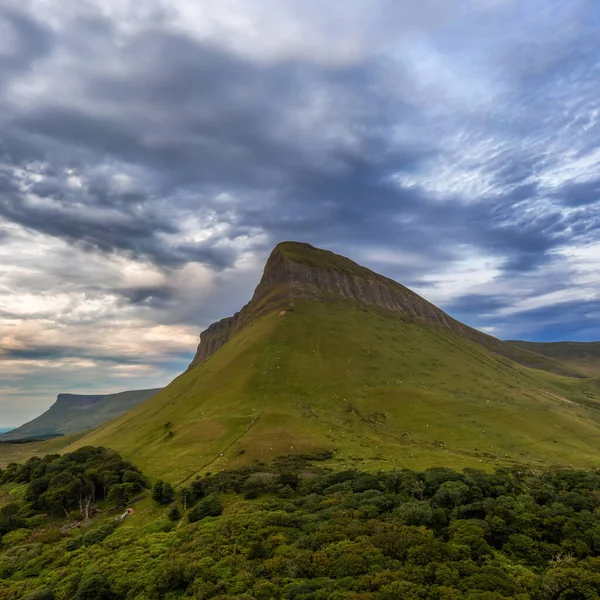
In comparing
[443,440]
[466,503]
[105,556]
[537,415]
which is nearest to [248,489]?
[105,556]

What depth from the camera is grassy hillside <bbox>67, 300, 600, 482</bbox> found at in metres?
111

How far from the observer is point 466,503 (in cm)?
6369

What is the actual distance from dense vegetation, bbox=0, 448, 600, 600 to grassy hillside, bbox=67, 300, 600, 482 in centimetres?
2088

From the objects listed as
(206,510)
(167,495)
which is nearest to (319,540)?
(206,510)

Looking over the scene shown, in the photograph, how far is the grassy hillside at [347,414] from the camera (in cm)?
11100

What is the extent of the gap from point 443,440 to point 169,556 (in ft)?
305

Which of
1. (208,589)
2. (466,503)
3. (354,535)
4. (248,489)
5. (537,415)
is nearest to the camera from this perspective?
(208,589)

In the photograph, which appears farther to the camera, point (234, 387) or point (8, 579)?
point (234, 387)

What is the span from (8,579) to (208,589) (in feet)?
126

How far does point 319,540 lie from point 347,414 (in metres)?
89.6

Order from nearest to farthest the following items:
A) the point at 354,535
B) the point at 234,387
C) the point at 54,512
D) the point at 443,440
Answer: the point at 354,535 → the point at 54,512 → the point at 443,440 → the point at 234,387

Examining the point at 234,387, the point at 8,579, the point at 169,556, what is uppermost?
the point at 234,387

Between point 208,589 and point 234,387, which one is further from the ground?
point 234,387

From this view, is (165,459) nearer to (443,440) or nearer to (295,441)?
(295,441)
